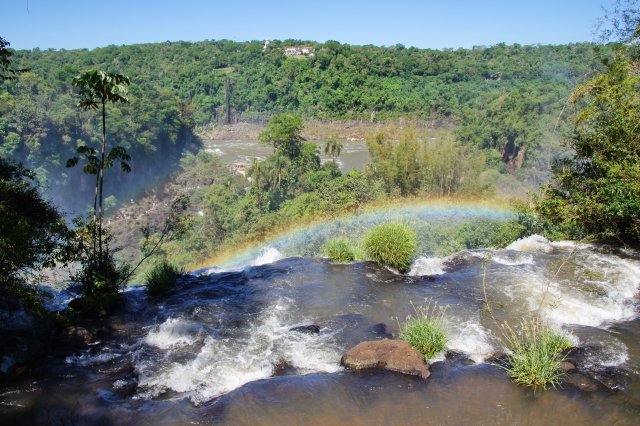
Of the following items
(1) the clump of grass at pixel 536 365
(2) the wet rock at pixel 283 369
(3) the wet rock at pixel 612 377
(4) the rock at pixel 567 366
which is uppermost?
(1) the clump of grass at pixel 536 365

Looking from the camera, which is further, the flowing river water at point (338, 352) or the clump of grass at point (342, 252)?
the clump of grass at point (342, 252)

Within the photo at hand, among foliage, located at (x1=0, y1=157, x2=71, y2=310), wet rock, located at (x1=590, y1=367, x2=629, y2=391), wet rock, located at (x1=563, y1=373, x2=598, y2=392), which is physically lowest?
wet rock, located at (x1=590, y1=367, x2=629, y2=391)

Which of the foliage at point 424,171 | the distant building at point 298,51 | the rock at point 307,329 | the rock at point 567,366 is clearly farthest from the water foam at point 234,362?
the distant building at point 298,51

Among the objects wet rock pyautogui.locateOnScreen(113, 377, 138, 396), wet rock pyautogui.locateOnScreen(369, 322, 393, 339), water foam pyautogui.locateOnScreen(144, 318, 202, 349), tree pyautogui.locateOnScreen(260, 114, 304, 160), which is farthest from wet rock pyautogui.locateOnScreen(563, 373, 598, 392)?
tree pyautogui.locateOnScreen(260, 114, 304, 160)

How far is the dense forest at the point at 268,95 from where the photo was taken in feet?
194

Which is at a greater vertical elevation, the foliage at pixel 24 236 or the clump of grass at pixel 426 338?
the foliage at pixel 24 236

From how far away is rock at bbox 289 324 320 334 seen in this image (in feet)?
35.4

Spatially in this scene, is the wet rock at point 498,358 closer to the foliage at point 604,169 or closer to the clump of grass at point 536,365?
the clump of grass at point 536,365

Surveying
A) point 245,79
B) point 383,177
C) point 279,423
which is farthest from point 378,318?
point 245,79

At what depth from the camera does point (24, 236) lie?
9656 millimetres

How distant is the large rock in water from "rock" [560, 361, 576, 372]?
2373 millimetres

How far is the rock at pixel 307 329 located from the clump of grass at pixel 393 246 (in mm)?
5141

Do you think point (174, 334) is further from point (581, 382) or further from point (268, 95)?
point (268, 95)

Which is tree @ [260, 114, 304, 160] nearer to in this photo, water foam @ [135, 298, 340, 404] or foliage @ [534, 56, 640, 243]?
foliage @ [534, 56, 640, 243]
